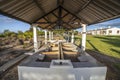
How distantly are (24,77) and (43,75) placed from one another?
1.64 feet

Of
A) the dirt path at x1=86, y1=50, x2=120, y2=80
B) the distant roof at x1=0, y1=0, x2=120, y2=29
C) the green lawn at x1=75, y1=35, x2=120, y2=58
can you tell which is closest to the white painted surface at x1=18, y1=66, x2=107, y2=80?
the distant roof at x1=0, y1=0, x2=120, y2=29

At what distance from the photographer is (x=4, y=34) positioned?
1161 inches

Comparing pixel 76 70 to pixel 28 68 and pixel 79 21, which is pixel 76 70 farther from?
pixel 79 21

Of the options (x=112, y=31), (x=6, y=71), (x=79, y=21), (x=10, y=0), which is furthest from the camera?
(x=112, y=31)

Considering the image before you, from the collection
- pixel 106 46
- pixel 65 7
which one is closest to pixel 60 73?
pixel 65 7

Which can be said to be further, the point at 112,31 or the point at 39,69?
the point at 112,31

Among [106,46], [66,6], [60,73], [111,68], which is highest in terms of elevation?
[66,6]

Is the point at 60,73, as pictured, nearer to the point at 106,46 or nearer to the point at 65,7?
the point at 65,7

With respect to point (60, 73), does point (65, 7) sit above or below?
above

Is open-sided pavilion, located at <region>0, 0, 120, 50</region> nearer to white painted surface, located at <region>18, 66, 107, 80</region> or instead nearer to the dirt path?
white painted surface, located at <region>18, 66, 107, 80</region>

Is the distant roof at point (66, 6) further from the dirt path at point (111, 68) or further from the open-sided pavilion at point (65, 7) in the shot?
the dirt path at point (111, 68)

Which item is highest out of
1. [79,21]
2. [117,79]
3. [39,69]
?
[79,21]

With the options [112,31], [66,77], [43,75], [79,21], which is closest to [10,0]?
[43,75]

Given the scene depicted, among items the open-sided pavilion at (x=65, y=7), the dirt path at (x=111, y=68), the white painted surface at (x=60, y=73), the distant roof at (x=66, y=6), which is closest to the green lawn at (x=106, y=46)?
the dirt path at (x=111, y=68)
